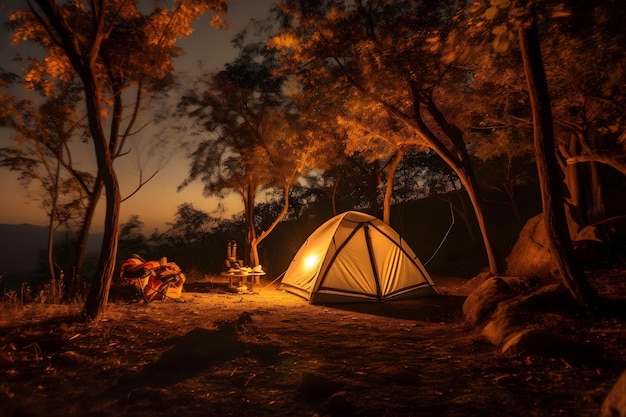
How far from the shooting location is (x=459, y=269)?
68.4 feet

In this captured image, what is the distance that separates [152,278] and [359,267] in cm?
548

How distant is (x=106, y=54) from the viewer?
392 inches

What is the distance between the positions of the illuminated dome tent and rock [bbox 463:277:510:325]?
3.25 metres

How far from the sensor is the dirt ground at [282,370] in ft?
13.2

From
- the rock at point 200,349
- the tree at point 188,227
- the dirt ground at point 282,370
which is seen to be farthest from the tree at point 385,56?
the tree at point 188,227

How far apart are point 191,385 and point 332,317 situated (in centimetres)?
464

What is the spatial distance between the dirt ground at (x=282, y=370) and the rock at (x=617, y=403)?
0.49m

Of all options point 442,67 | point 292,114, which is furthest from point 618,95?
point 292,114

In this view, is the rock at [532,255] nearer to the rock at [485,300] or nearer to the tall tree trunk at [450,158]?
the tall tree trunk at [450,158]

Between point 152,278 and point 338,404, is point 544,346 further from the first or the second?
point 152,278

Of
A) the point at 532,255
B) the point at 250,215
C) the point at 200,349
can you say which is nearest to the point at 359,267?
the point at 532,255

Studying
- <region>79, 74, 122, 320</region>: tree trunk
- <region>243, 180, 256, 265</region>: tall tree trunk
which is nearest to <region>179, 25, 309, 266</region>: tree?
<region>243, 180, 256, 265</region>: tall tree trunk

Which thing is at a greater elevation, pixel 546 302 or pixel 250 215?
pixel 250 215

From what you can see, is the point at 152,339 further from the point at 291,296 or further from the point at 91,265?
the point at 91,265
